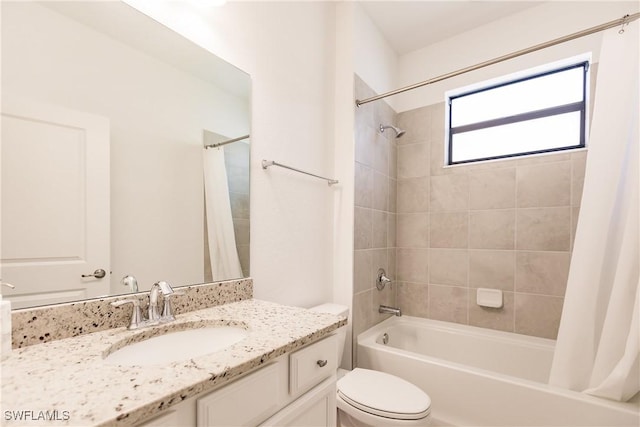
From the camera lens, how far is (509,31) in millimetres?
2109

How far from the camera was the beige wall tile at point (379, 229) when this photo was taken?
2.14 meters

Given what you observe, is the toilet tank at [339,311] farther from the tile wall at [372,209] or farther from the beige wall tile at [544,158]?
the beige wall tile at [544,158]

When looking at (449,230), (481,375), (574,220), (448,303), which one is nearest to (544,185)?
(574,220)

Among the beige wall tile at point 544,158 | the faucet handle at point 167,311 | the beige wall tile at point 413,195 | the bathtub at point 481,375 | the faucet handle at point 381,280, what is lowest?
the bathtub at point 481,375

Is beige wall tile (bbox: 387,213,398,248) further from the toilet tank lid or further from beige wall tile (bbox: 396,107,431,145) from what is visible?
the toilet tank lid

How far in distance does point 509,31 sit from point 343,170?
163 centimetres

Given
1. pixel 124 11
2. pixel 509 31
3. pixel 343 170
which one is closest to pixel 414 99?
pixel 509 31

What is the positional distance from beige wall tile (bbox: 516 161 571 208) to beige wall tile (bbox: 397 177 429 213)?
63cm

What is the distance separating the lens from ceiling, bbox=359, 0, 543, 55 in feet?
6.58

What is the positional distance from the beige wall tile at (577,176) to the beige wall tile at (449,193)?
2.03 feet

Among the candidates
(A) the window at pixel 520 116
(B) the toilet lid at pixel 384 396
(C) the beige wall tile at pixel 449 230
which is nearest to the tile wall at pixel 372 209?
(C) the beige wall tile at pixel 449 230

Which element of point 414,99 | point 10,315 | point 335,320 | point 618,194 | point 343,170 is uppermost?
point 414,99

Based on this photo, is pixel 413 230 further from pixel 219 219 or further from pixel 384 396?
pixel 219 219

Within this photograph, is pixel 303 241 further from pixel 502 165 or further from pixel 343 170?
pixel 502 165
